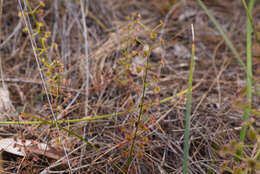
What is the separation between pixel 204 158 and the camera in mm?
1321

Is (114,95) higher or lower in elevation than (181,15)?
lower

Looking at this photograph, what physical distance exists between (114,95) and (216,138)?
76 cm

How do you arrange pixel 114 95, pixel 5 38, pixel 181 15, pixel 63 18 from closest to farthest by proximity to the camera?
pixel 114 95
pixel 5 38
pixel 63 18
pixel 181 15

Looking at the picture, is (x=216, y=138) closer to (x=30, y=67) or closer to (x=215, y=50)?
(x=215, y=50)

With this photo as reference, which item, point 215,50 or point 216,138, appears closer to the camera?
point 216,138

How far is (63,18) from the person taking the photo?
89.0 inches

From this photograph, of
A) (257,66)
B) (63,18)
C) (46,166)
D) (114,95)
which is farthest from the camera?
(63,18)

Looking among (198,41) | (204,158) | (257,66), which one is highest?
(198,41)

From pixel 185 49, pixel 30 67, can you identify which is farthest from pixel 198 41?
pixel 30 67

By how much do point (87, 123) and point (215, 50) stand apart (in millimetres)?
1363

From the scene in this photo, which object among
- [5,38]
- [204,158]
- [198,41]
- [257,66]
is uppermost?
[5,38]

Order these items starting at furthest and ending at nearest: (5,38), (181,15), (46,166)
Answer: (181,15) < (5,38) < (46,166)

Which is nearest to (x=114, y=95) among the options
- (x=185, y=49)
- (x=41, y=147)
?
(x=41, y=147)

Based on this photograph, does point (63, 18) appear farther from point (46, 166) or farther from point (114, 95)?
point (46, 166)
